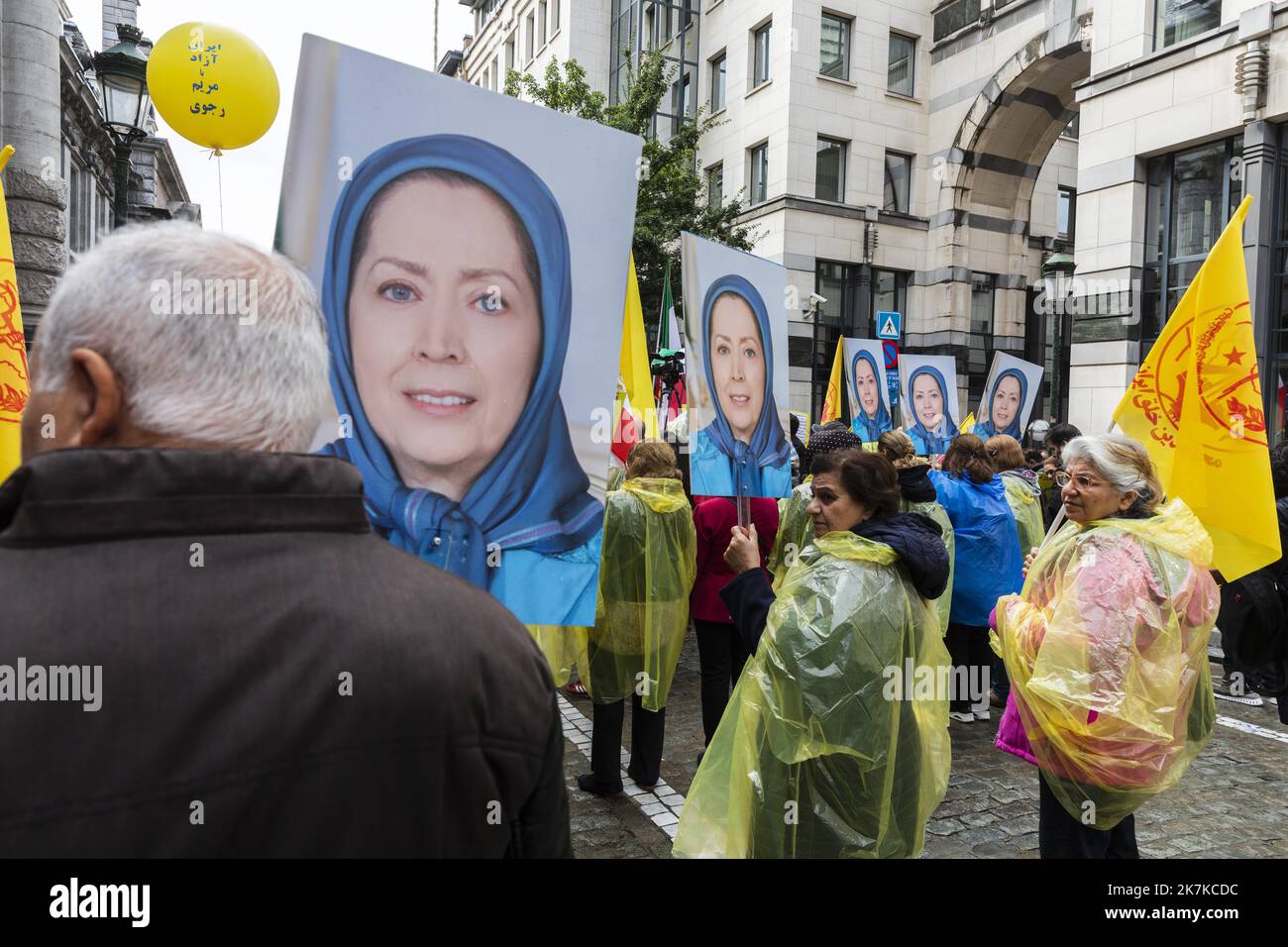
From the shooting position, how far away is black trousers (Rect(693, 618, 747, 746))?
16.4 ft

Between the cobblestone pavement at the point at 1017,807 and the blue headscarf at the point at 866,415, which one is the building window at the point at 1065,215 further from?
the cobblestone pavement at the point at 1017,807

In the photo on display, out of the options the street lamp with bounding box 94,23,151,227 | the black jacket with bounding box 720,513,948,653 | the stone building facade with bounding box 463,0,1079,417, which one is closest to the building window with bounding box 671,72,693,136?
the stone building facade with bounding box 463,0,1079,417

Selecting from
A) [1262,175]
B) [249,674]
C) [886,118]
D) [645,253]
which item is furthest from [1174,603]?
[886,118]

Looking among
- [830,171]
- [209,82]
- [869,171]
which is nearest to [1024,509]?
[209,82]

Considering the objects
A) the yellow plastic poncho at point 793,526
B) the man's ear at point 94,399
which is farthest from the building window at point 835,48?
the man's ear at point 94,399

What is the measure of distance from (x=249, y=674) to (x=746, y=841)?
2.46m

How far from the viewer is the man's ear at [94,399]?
114 cm

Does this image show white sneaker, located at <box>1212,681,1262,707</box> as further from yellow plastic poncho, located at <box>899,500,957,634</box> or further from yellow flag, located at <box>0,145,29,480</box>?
yellow flag, located at <box>0,145,29,480</box>

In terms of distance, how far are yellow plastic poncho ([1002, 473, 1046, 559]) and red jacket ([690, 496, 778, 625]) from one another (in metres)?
2.41

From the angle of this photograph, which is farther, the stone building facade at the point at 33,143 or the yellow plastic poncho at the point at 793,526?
the stone building facade at the point at 33,143

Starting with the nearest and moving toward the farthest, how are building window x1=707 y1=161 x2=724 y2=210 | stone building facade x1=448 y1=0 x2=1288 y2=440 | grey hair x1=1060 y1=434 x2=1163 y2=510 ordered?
grey hair x1=1060 y1=434 x2=1163 y2=510 → stone building facade x1=448 y1=0 x2=1288 y2=440 → building window x1=707 y1=161 x2=724 y2=210

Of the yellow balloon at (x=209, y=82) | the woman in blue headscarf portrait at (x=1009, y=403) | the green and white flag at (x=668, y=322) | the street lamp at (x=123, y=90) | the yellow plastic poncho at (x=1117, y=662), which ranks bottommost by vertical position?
the yellow plastic poncho at (x=1117, y=662)

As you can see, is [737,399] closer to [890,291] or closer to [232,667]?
[232,667]

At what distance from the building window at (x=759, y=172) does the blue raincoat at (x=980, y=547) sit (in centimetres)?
1836
